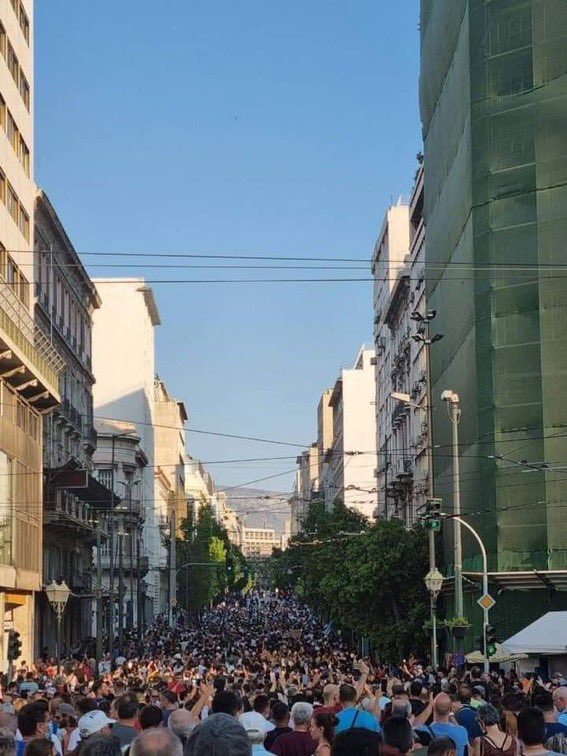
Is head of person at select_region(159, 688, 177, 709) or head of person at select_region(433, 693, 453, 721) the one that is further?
head of person at select_region(159, 688, 177, 709)

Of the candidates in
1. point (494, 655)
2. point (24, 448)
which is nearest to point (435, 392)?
point (24, 448)

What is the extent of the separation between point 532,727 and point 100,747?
335 centimetres

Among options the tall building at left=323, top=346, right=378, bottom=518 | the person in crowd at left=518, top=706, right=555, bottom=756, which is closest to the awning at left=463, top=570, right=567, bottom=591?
the person in crowd at left=518, top=706, right=555, bottom=756

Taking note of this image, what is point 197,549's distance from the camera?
129500mm

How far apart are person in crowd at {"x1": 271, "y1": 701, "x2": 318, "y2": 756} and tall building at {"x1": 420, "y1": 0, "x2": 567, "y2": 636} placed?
92.5ft

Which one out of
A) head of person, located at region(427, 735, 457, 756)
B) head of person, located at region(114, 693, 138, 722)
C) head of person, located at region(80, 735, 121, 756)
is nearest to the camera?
head of person, located at region(80, 735, 121, 756)

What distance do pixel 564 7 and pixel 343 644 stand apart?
42560mm

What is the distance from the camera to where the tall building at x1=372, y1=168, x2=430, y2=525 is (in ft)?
227

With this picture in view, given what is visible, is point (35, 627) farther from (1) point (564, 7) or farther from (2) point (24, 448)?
(1) point (564, 7)

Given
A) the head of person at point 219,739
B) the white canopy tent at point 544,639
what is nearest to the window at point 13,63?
the white canopy tent at point 544,639

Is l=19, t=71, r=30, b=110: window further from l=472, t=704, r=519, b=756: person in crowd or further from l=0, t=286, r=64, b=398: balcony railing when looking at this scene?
l=472, t=704, r=519, b=756: person in crowd

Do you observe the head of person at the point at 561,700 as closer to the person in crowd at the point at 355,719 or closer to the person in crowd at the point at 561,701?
the person in crowd at the point at 561,701

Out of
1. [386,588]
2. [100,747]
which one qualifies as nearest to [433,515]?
[386,588]

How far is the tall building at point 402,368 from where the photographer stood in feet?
227
